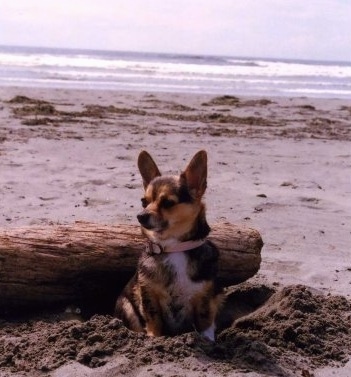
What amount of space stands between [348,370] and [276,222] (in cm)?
307

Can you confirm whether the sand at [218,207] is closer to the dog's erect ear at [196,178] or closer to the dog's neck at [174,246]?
the dog's neck at [174,246]

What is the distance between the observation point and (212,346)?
3.96 metres

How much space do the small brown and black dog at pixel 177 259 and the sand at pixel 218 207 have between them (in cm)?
21

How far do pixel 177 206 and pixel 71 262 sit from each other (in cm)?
113

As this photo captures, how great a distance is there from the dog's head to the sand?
1.98ft

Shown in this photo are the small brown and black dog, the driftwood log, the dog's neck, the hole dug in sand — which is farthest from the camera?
the driftwood log

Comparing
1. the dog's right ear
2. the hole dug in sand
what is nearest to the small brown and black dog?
the dog's right ear

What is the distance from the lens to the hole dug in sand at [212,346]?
149 inches

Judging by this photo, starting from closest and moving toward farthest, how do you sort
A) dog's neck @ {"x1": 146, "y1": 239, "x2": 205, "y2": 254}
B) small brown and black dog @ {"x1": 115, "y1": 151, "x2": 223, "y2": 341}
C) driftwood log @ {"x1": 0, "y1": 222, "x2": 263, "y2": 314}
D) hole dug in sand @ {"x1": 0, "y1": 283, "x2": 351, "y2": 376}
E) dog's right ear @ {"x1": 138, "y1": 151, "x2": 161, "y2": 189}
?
hole dug in sand @ {"x1": 0, "y1": 283, "x2": 351, "y2": 376} → small brown and black dog @ {"x1": 115, "y1": 151, "x2": 223, "y2": 341} → dog's neck @ {"x1": 146, "y1": 239, "x2": 205, "y2": 254} → dog's right ear @ {"x1": 138, "y1": 151, "x2": 161, "y2": 189} → driftwood log @ {"x1": 0, "y1": 222, "x2": 263, "y2": 314}

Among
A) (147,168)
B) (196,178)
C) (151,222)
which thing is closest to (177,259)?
(151,222)

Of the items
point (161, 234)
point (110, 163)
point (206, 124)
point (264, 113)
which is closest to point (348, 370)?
point (161, 234)

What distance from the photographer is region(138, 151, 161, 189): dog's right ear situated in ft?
13.9

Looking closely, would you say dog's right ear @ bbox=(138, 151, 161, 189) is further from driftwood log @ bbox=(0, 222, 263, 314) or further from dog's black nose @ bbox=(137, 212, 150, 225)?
driftwood log @ bbox=(0, 222, 263, 314)

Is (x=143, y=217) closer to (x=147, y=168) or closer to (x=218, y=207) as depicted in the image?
(x=147, y=168)
